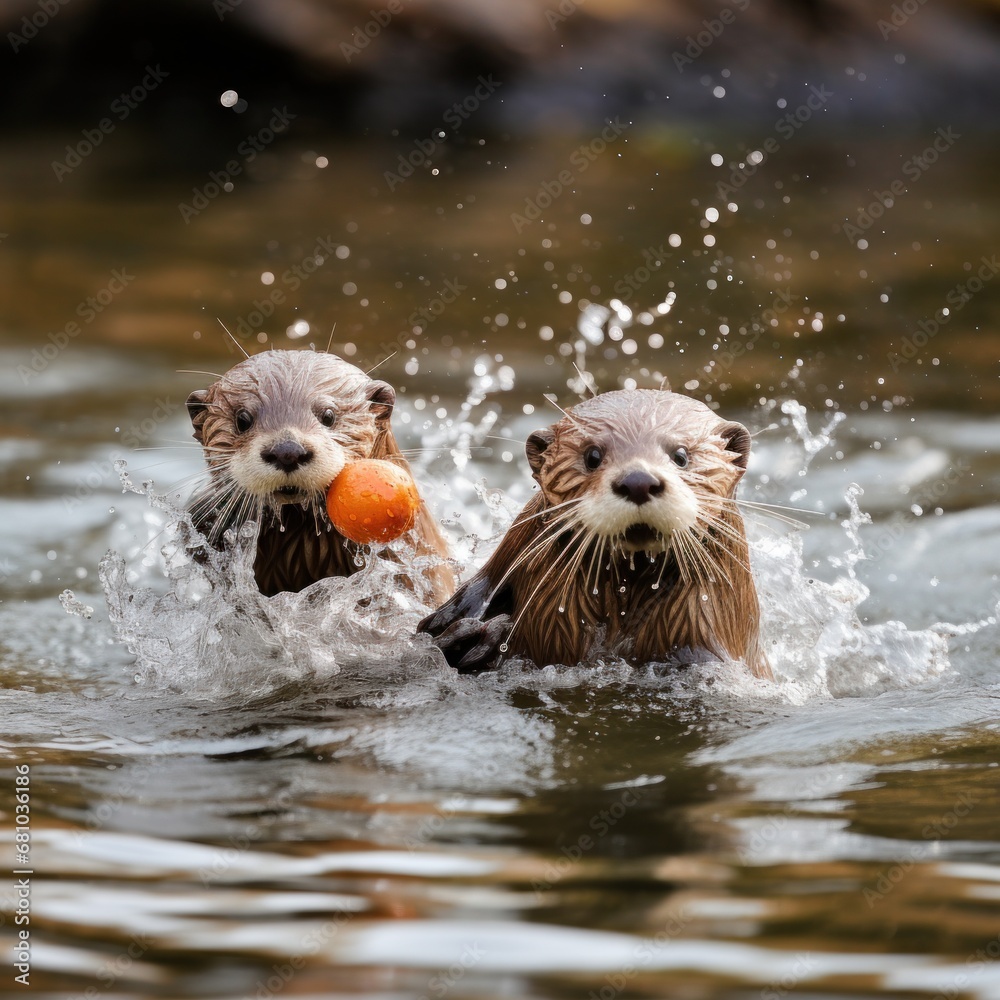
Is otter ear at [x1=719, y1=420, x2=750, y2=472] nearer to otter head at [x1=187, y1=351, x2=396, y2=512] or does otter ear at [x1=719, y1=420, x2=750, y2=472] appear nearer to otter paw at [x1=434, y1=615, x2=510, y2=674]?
otter paw at [x1=434, y1=615, x2=510, y2=674]

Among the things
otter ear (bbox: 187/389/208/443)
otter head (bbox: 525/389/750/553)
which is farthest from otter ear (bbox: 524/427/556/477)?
otter ear (bbox: 187/389/208/443)

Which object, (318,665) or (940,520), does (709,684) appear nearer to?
(318,665)

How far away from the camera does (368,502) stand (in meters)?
3.15

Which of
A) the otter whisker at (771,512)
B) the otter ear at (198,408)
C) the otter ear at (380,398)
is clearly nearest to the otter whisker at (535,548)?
the otter whisker at (771,512)

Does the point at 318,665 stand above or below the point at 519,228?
below

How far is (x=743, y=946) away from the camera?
1.90 metres

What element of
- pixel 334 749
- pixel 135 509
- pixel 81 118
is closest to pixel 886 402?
pixel 135 509

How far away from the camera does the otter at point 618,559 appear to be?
2891mm

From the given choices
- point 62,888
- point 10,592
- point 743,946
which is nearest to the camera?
point 743,946

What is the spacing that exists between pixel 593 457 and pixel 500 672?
514 millimetres

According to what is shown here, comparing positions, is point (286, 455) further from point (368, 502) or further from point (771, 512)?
point (771, 512)

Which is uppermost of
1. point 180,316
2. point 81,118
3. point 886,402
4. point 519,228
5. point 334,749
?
point 81,118

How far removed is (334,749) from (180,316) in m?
4.44

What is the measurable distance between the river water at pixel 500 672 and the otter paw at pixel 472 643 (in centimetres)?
4
